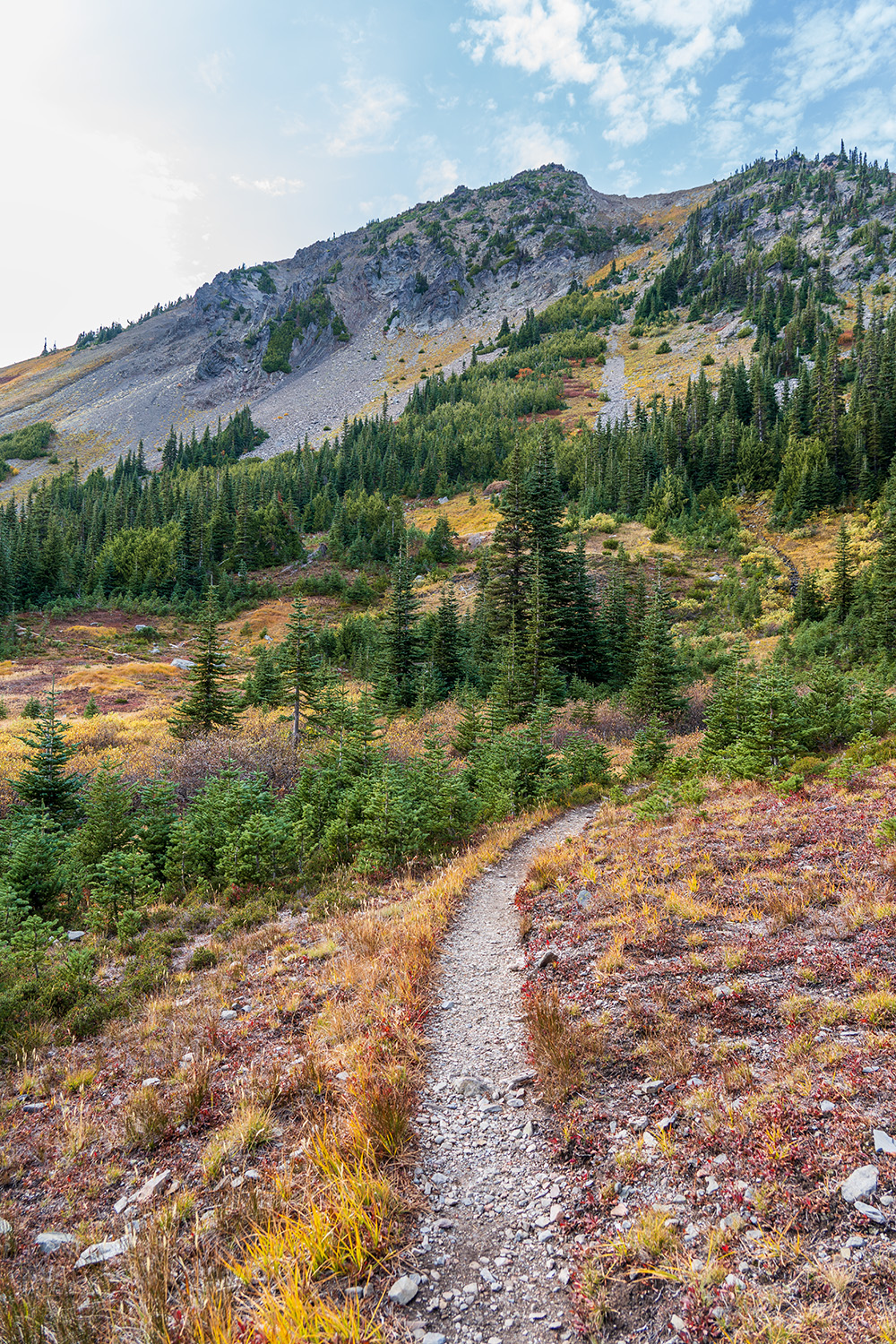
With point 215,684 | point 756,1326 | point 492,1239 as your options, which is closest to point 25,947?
point 492,1239

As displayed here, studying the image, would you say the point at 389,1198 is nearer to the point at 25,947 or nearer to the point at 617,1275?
the point at 617,1275

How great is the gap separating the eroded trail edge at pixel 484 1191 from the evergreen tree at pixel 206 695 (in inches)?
993

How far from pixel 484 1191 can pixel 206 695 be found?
28.9m

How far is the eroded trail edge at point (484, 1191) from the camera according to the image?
3.26m

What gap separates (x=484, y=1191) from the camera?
167 inches

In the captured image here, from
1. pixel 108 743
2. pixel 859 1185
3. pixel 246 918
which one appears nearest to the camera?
pixel 859 1185

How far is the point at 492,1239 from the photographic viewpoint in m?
3.81

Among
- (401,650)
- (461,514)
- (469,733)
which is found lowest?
(469,733)

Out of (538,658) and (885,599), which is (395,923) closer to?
(538,658)

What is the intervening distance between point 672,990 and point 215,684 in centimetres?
2831

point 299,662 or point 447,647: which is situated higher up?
point 299,662

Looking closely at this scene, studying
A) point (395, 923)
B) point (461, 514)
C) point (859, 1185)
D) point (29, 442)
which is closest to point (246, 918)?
point (395, 923)

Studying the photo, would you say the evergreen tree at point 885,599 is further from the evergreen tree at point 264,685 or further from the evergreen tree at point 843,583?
the evergreen tree at point 264,685

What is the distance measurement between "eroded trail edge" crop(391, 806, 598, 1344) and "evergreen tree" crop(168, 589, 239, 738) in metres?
25.2
